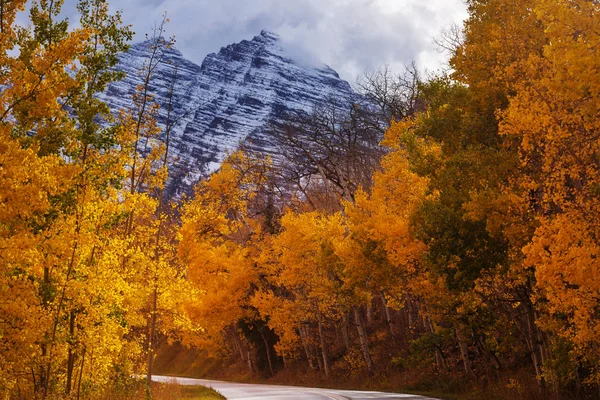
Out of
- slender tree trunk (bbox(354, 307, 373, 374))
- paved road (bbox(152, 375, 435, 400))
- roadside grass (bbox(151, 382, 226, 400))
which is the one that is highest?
slender tree trunk (bbox(354, 307, 373, 374))

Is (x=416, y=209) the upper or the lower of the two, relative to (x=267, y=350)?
upper

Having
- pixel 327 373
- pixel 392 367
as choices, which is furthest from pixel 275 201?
pixel 392 367

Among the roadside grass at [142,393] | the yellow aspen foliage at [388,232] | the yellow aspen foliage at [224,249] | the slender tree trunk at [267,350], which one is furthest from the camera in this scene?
the slender tree trunk at [267,350]

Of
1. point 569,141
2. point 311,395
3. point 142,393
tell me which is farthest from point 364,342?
point 569,141

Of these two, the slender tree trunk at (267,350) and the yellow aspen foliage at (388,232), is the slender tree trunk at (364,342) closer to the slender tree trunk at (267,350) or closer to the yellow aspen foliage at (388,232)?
the yellow aspen foliage at (388,232)

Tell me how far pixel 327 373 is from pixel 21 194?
23683mm

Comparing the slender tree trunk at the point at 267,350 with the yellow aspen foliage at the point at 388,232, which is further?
the slender tree trunk at the point at 267,350

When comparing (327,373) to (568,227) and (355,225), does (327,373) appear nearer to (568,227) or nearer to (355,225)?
(355,225)

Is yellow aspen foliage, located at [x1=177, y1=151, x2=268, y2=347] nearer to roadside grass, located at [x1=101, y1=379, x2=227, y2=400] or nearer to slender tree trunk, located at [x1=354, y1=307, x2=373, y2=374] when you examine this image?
slender tree trunk, located at [x1=354, y1=307, x2=373, y2=374]

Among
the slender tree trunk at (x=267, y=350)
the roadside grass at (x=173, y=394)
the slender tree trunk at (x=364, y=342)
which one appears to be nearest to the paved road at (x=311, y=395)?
the roadside grass at (x=173, y=394)

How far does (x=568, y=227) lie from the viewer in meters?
10.4

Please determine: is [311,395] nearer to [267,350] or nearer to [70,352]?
[70,352]

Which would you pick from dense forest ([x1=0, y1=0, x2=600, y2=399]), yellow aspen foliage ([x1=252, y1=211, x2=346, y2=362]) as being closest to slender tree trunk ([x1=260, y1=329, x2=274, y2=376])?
yellow aspen foliage ([x1=252, y1=211, x2=346, y2=362])

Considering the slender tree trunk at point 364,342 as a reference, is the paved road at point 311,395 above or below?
below
